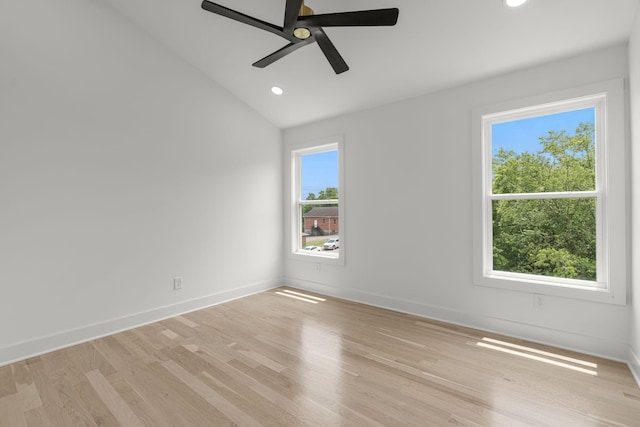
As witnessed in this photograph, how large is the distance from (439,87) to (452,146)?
622mm

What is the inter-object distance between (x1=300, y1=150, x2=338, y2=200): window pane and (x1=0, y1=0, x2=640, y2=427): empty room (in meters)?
0.27

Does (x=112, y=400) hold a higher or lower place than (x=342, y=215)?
lower

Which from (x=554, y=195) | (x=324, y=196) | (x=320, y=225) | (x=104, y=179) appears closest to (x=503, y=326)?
(x=554, y=195)

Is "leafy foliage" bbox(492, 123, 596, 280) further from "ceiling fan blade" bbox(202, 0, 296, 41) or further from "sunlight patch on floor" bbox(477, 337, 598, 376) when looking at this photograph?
"ceiling fan blade" bbox(202, 0, 296, 41)

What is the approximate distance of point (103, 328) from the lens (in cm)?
301

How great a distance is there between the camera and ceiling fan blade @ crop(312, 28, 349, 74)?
2.19 m

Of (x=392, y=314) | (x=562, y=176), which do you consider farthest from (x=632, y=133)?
(x=392, y=314)

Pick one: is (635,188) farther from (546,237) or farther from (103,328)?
(103,328)

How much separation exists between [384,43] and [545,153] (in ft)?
5.73

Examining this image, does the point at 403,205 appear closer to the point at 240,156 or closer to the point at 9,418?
the point at 240,156

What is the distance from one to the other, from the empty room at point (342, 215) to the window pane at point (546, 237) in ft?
0.05

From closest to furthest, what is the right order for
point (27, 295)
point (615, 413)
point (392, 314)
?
point (615, 413), point (27, 295), point (392, 314)

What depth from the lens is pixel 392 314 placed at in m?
3.50

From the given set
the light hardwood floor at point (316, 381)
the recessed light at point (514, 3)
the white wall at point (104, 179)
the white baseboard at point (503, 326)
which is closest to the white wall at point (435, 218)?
the white baseboard at point (503, 326)
